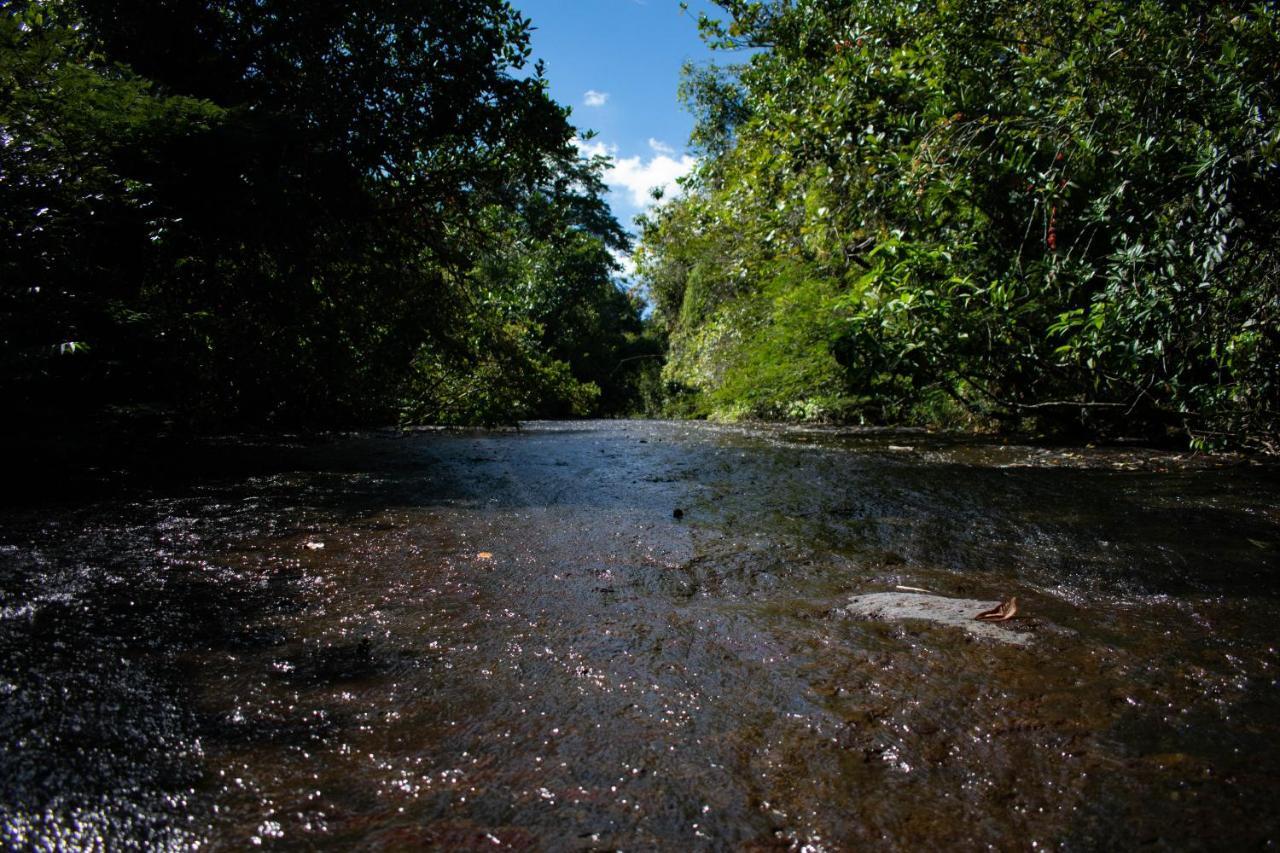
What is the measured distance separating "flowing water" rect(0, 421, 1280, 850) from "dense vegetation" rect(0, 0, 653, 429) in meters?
1.47

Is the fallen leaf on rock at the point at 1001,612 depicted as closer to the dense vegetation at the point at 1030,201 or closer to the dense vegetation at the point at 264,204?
the dense vegetation at the point at 1030,201

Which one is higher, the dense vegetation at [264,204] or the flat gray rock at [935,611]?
the dense vegetation at [264,204]

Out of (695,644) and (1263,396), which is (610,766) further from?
(1263,396)

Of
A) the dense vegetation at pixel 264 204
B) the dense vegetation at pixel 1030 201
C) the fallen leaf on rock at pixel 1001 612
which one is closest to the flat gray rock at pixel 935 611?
the fallen leaf on rock at pixel 1001 612

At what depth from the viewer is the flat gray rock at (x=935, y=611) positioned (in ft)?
5.83

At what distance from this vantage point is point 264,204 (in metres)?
5.46

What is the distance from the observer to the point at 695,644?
173 cm

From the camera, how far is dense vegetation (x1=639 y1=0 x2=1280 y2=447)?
358 centimetres

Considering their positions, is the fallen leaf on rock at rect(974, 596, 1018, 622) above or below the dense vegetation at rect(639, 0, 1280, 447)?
below

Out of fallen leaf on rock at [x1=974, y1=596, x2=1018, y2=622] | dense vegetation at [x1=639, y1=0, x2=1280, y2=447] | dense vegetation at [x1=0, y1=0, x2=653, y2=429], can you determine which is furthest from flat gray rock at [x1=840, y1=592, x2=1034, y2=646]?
dense vegetation at [x1=0, y1=0, x2=653, y2=429]

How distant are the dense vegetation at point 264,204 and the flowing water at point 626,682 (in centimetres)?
147

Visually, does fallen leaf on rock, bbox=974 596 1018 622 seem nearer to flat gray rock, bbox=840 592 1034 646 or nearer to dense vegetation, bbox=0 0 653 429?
flat gray rock, bbox=840 592 1034 646

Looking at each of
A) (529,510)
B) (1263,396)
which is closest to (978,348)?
(1263,396)

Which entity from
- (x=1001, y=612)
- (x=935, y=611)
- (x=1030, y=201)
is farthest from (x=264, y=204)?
(x=1030, y=201)
